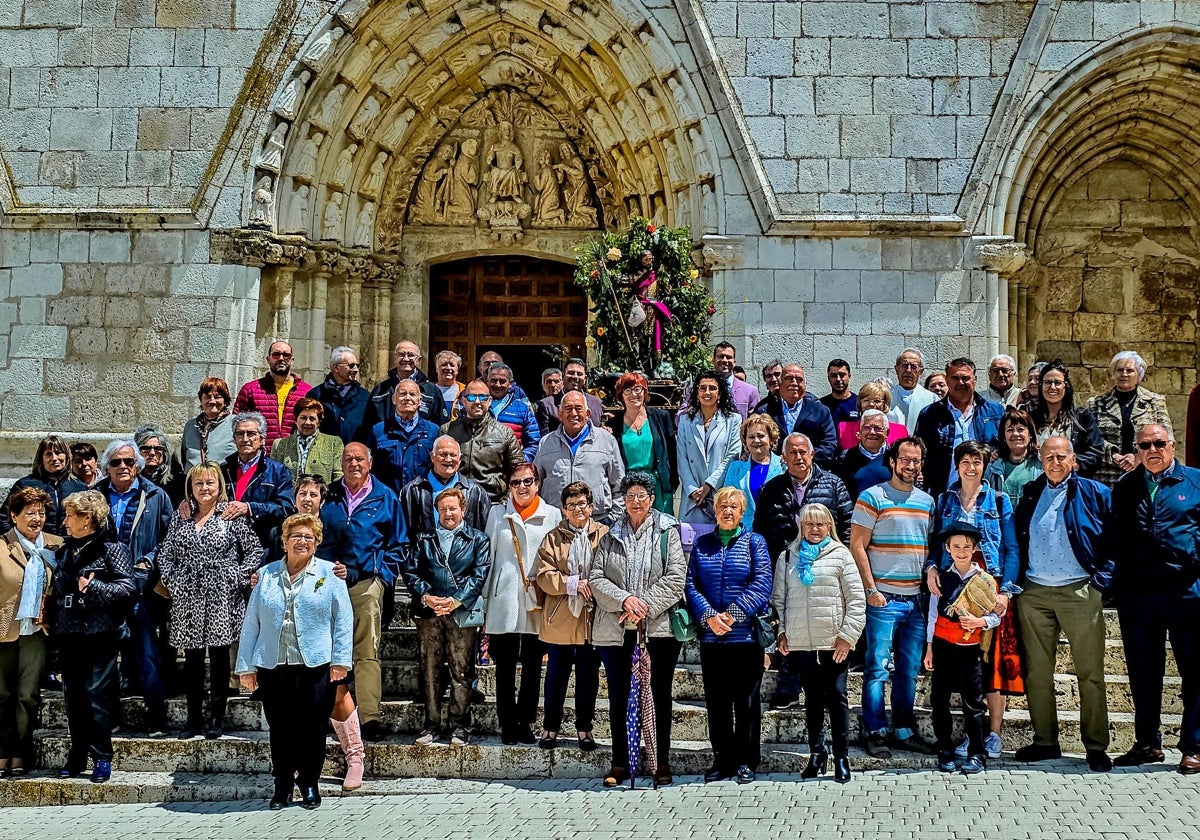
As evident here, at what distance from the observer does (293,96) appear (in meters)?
11.3

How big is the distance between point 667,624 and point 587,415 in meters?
1.70

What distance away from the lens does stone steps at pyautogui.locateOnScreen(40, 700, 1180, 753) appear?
6.93m

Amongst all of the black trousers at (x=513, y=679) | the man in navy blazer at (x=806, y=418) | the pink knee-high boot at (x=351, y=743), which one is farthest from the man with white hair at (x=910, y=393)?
the pink knee-high boot at (x=351, y=743)

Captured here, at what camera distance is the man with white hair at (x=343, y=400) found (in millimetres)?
8398

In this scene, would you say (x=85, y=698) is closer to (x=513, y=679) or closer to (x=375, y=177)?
Result: (x=513, y=679)

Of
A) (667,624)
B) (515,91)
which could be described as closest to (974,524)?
(667,624)

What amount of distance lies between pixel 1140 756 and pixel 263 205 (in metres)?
8.47

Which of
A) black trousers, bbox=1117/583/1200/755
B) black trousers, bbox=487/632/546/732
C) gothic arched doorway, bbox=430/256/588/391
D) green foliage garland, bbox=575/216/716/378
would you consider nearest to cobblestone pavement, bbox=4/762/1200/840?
black trousers, bbox=1117/583/1200/755

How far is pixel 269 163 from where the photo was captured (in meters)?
11.3

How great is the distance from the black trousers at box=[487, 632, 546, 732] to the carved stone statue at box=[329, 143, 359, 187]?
6.28 m

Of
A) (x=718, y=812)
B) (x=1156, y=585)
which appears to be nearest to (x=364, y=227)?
(x=718, y=812)

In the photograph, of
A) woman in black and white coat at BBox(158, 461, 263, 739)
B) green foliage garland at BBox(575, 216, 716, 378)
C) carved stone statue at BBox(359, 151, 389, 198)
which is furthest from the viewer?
carved stone statue at BBox(359, 151, 389, 198)

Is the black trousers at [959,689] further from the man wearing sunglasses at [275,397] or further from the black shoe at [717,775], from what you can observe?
the man wearing sunglasses at [275,397]

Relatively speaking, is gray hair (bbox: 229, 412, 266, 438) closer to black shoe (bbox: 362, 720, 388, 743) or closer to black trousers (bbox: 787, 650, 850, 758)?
black shoe (bbox: 362, 720, 388, 743)
